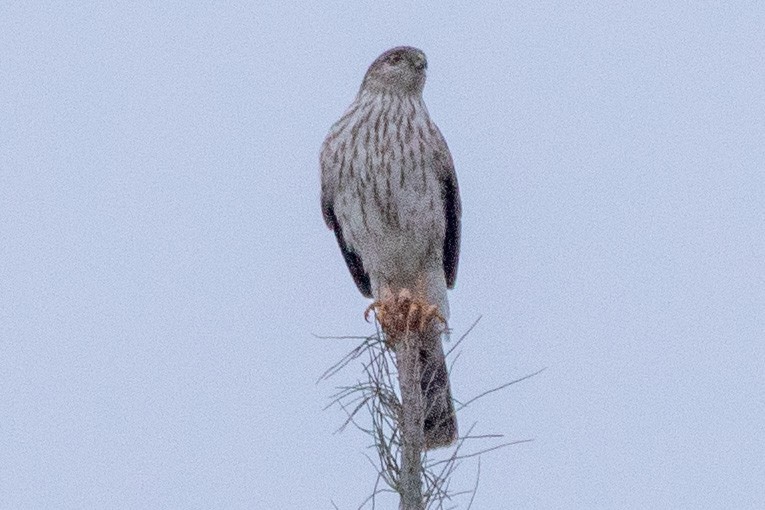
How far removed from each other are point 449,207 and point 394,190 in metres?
0.48

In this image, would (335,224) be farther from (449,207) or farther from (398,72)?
(398,72)

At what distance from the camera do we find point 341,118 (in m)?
7.86

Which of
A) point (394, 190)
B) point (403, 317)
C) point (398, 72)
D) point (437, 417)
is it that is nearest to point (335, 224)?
point (394, 190)

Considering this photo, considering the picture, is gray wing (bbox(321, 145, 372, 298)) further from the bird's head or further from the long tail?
the long tail

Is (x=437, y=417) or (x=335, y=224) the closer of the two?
(x=437, y=417)

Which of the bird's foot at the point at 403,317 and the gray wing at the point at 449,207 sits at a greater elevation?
the gray wing at the point at 449,207

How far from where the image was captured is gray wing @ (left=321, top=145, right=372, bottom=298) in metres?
7.68

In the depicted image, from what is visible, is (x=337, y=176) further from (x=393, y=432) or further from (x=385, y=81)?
(x=393, y=432)

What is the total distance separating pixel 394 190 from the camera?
746cm

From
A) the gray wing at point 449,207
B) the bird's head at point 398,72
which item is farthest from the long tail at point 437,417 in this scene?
the bird's head at point 398,72

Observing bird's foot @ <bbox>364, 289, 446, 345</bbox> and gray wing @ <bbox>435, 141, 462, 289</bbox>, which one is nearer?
bird's foot @ <bbox>364, 289, 446, 345</bbox>

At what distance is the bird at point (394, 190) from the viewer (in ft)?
24.6

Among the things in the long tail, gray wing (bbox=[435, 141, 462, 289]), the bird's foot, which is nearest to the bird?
gray wing (bbox=[435, 141, 462, 289])

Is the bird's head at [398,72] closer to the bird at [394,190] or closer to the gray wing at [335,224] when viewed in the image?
the bird at [394,190]
